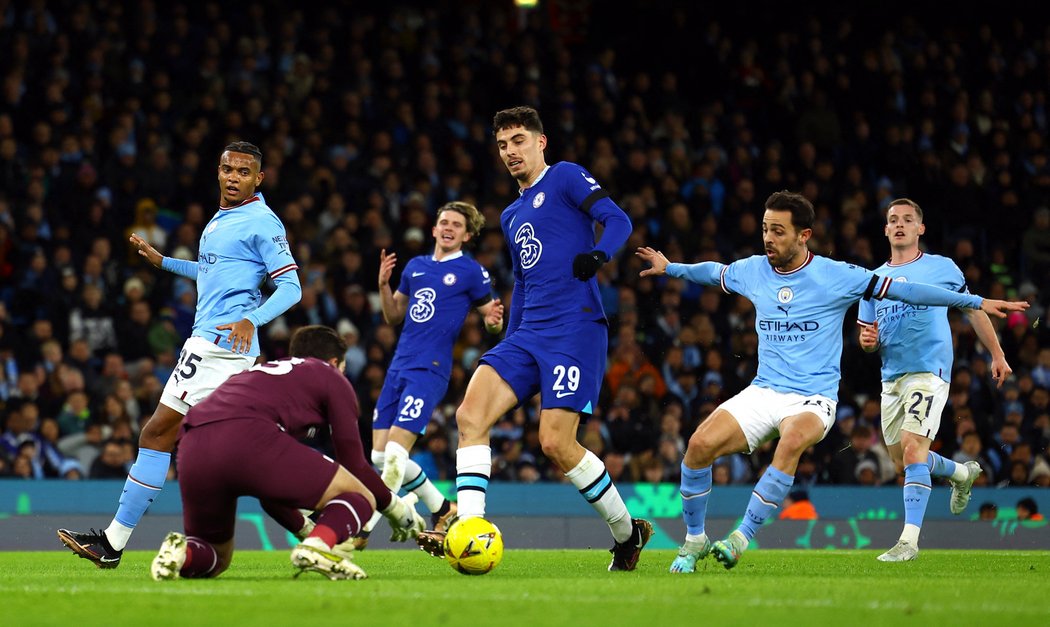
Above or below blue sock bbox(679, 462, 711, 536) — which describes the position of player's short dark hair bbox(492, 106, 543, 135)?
above

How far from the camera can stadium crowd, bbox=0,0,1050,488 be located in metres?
15.1

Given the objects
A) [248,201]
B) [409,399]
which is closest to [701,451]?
[409,399]

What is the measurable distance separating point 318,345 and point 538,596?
175 centimetres

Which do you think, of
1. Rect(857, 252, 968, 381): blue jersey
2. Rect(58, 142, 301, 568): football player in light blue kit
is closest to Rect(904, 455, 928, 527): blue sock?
Rect(857, 252, 968, 381): blue jersey

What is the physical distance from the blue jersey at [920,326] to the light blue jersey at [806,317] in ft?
5.13

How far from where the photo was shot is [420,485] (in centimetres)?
1040

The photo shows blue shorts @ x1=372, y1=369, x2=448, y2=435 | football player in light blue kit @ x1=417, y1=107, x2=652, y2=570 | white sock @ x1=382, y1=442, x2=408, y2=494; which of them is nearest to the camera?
football player in light blue kit @ x1=417, y1=107, x2=652, y2=570

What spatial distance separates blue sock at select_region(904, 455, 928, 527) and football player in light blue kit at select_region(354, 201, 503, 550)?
3206mm

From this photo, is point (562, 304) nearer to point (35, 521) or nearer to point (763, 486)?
point (763, 486)

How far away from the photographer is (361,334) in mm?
15719

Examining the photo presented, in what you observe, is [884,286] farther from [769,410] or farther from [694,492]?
[694,492]

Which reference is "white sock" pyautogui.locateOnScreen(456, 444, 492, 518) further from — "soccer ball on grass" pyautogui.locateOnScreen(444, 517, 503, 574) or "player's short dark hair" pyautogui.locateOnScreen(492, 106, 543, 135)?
"player's short dark hair" pyautogui.locateOnScreen(492, 106, 543, 135)

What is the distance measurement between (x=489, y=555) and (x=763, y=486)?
1750mm

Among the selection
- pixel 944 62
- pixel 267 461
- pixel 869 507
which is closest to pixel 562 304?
pixel 267 461
